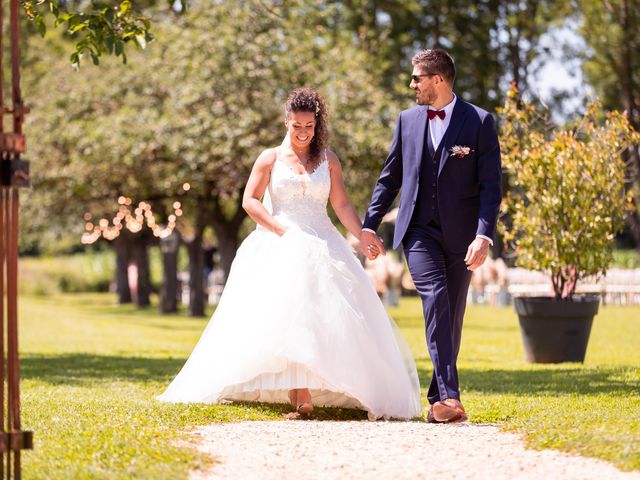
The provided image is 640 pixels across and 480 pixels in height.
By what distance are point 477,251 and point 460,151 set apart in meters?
0.72

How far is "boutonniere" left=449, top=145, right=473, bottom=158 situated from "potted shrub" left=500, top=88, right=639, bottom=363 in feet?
20.8

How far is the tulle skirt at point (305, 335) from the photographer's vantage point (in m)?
8.16

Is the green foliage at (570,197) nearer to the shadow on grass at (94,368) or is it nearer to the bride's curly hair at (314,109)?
the shadow on grass at (94,368)

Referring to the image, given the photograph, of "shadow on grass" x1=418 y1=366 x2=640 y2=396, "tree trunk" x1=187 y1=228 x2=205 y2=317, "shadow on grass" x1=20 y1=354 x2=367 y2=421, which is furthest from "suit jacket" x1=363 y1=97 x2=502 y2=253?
"tree trunk" x1=187 y1=228 x2=205 y2=317

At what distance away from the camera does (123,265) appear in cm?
4375

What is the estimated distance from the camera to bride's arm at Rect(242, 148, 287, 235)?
27.9 ft

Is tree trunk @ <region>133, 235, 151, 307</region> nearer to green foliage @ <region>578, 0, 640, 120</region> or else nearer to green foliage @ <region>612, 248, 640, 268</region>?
green foliage @ <region>578, 0, 640, 120</region>

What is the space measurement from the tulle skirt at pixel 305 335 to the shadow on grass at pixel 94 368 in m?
4.15

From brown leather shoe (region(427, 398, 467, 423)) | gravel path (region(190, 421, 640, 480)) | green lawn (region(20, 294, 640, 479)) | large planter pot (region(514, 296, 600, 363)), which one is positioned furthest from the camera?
large planter pot (region(514, 296, 600, 363))

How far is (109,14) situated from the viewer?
9.76 m

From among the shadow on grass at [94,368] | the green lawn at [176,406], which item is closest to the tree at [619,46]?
the green lawn at [176,406]

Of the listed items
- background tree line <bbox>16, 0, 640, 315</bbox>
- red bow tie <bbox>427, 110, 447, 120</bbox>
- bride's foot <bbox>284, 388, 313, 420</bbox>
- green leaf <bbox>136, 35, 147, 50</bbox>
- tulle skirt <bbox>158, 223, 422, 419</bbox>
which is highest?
background tree line <bbox>16, 0, 640, 315</bbox>

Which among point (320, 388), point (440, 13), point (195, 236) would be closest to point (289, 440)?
point (320, 388)

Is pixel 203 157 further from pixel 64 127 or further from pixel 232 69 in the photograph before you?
pixel 64 127
